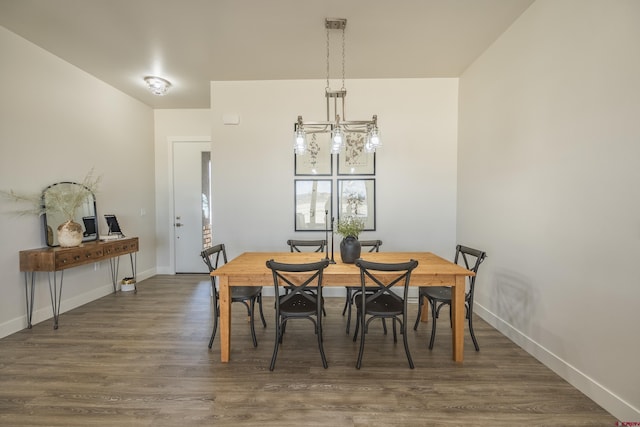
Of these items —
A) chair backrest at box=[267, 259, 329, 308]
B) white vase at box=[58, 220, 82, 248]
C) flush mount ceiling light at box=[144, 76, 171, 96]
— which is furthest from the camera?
flush mount ceiling light at box=[144, 76, 171, 96]

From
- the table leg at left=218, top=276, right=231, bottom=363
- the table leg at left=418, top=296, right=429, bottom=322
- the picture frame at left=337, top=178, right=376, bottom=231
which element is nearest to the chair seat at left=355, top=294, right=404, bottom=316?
the table leg at left=418, top=296, right=429, bottom=322

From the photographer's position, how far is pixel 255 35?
2.76 meters

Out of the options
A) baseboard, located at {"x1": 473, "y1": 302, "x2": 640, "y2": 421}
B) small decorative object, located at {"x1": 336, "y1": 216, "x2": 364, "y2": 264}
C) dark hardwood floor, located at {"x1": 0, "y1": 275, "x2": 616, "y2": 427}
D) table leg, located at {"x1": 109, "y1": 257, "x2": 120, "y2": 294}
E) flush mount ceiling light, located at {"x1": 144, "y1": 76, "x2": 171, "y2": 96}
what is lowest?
dark hardwood floor, located at {"x1": 0, "y1": 275, "x2": 616, "y2": 427}

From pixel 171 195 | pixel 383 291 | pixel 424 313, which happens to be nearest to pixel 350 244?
pixel 383 291

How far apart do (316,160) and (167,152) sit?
279 cm

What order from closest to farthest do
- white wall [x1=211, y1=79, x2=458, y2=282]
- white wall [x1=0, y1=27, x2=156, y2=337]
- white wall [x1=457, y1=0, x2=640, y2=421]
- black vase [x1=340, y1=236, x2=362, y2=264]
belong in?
white wall [x1=457, y1=0, x2=640, y2=421] < black vase [x1=340, y1=236, x2=362, y2=264] < white wall [x1=0, y1=27, x2=156, y2=337] < white wall [x1=211, y1=79, x2=458, y2=282]

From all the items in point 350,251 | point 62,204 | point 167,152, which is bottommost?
point 350,251

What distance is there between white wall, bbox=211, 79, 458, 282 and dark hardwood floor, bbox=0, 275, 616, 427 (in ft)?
4.32

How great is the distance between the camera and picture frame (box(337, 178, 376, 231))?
3.79 m

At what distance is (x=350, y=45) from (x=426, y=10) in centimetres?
80

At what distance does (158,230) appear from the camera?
16.0ft

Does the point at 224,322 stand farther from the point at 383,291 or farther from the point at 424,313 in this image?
the point at 424,313

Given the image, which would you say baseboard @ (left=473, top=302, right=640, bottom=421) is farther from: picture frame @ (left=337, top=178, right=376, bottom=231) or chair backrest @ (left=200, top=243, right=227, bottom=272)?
chair backrest @ (left=200, top=243, right=227, bottom=272)

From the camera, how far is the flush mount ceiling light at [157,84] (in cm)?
364
